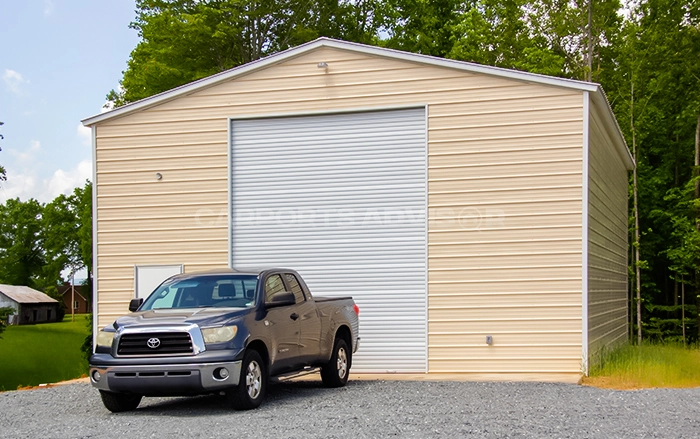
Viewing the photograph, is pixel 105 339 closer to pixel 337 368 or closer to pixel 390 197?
pixel 337 368

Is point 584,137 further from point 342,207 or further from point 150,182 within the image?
point 150,182

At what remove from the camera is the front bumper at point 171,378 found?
1044cm

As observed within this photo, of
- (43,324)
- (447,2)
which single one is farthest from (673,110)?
(43,324)

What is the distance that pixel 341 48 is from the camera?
16.9 m

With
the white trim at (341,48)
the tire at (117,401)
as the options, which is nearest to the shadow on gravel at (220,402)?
the tire at (117,401)

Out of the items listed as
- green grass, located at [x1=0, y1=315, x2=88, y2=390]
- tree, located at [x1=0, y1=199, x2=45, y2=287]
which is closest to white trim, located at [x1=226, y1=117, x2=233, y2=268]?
green grass, located at [x1=0, y1=315, x2=88, y2=390]

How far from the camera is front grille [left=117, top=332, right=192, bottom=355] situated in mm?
10641

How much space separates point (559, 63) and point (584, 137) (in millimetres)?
16801

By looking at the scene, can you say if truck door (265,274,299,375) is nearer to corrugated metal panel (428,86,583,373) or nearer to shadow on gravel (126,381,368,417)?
shadow on gravel (126,381,368,417)

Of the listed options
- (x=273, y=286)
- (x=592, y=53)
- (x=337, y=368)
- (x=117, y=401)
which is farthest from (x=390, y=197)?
(x=592, y=53)

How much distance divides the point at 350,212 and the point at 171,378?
278 inches

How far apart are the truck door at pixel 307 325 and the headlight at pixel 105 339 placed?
8.62ft

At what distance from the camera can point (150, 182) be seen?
1775cm

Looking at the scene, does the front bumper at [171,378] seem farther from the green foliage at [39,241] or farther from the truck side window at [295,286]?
the green foliage at [39,241]
